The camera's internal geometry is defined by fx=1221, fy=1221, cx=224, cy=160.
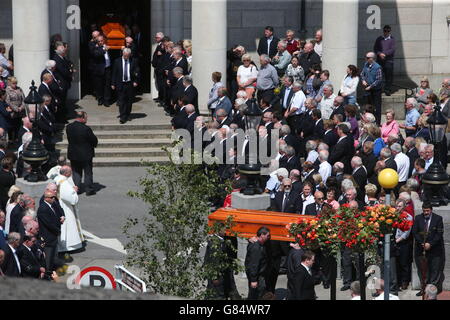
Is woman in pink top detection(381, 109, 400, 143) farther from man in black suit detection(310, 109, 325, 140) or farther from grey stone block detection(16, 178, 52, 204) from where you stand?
grey stone block detection(16, 178, 52, 204)

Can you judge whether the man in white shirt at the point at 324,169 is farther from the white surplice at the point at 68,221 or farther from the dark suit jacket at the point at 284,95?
the white surplice at the point at 68,221

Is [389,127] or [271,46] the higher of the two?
[271,46]

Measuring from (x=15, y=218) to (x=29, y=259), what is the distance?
65.8 inches

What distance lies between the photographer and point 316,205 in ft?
65.7

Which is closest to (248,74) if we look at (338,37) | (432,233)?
(338,37)

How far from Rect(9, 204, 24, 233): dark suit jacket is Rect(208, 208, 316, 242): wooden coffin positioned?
316 cm

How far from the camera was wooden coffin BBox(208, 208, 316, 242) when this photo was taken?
61.9 feet

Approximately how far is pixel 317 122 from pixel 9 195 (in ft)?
22.1

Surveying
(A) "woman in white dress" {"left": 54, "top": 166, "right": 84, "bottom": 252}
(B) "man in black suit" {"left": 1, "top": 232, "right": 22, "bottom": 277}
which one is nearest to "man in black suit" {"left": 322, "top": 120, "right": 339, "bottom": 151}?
(A) "woman in white dress" {"left": 54, "top": 166, "right": 84, "bottom": 252}

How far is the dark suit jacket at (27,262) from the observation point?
17938 millimetres

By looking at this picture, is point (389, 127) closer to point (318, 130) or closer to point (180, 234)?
point (318, 130)

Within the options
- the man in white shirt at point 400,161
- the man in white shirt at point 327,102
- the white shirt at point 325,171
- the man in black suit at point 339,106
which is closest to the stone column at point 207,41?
the man in white shirt at point 327,102

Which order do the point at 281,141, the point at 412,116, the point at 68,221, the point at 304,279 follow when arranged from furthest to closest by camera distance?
1. the point at 412,116
2. the point at 281,141
3. the point at 68,221
4. the point at 304,279
